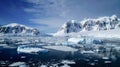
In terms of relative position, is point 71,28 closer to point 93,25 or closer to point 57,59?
point 93,25

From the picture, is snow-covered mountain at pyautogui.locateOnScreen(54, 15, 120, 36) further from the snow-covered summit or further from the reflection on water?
the reflection on water

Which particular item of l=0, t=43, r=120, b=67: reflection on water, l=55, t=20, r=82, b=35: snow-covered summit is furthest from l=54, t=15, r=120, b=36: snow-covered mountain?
l=0, t=43, r=120, b=67: reflection on water

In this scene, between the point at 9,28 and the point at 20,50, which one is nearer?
the point at 20,50

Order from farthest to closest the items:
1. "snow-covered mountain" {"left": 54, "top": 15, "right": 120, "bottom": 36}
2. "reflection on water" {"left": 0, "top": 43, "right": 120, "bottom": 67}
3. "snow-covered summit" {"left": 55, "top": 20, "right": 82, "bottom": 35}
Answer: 1. "snow-covered summit" {"left": 55, "top": 20, "right": 82, "bottom": 35}
2. "snow-covered mountain" {"left": 54, "top": 15, "right": 120, "bottom": 36}
3. "reflection on water" {"left": 0, "top": 43, "right": 120, "bottom": 67}

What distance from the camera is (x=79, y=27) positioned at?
16238 cm

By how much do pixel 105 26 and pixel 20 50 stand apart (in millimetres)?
134916

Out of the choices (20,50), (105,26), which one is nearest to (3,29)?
(105,26)

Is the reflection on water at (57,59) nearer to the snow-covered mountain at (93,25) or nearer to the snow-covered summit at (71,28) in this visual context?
the snow-covered mountain at (93,25)

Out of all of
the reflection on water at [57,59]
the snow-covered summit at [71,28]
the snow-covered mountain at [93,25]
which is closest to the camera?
the reflection on water at [57,59]

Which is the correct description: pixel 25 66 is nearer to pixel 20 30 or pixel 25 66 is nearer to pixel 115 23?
pixel 20 30

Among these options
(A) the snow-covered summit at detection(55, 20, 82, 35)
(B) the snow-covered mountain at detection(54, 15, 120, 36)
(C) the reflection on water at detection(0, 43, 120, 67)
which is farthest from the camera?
(A) the snow-covered summit at detection(55, 20, 82, 35)

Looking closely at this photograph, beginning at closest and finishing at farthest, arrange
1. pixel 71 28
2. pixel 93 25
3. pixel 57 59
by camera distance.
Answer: pixel 57 59 → pixel 93 25 → pixel 71 28

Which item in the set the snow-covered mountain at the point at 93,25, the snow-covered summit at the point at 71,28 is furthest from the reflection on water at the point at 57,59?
the snow-covered summit at the point at 71,28

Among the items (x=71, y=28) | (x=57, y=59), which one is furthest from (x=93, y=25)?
(x=57, y=59)
